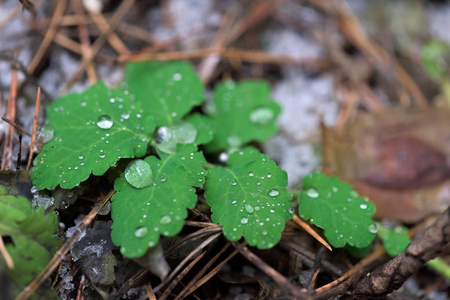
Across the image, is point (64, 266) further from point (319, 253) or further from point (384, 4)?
point (384, 4)

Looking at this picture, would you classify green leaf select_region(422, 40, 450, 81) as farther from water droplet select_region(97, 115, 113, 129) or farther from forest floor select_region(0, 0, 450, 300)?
water droplet select_region(97, 115, 113, 129)

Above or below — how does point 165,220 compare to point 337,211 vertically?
above

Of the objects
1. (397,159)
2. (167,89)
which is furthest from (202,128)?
(397,159)

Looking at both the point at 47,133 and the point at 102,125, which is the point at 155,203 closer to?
the point at 102,125

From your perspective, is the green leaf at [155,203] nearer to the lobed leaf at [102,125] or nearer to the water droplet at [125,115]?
the lobed leaf at [102,125]

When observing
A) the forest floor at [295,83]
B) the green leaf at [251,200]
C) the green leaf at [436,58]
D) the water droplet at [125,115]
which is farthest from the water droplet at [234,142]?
the green leaf at [436,58]

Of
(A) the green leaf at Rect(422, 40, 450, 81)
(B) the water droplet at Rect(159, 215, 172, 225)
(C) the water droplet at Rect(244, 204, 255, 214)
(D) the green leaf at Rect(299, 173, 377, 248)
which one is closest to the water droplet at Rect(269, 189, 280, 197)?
(C) the water droplet at Rect(244, 204, 255, 214)
